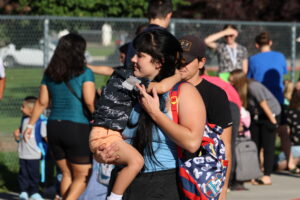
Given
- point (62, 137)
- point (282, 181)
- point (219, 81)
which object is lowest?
point (282, 181)

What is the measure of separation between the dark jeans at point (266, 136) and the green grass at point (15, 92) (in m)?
2.13

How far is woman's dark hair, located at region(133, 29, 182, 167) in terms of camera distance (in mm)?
4180

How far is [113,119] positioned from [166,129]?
322mm

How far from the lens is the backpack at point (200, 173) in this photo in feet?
13.9

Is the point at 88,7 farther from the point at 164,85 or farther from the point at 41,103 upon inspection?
the point at 164,85

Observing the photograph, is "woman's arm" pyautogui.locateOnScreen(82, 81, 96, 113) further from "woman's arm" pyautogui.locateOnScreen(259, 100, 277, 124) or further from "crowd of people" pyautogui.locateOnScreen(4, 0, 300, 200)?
"woman's arm" pyautogui.locateOnScreen(259, 100, 277, 124)

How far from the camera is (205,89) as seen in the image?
528 centimetres

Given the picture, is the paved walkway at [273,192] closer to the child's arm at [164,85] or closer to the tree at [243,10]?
the child's arm at [164,85]

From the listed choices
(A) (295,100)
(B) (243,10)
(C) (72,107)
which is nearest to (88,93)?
(C) (72,107)

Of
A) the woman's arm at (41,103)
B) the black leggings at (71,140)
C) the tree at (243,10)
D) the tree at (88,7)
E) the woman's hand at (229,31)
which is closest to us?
the black leggings at (71,140)

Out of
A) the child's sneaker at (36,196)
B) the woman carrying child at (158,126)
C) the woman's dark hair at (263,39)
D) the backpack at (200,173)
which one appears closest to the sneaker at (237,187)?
the woman's dark hair at (263,39)

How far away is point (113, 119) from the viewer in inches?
167

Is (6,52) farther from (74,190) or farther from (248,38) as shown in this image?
(248,38)

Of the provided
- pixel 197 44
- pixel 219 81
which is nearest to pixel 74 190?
pixel 219 81
